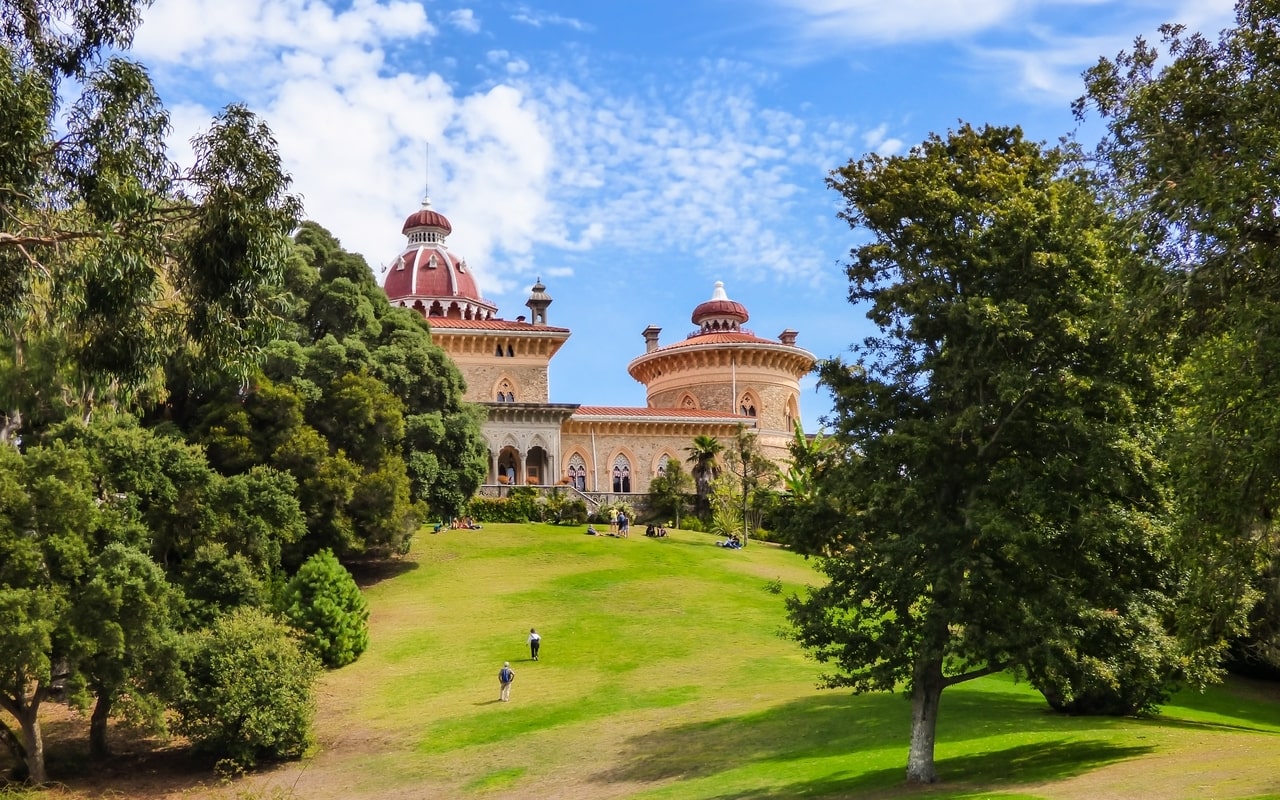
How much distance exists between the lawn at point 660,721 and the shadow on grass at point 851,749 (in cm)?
7

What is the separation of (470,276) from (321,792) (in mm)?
51775

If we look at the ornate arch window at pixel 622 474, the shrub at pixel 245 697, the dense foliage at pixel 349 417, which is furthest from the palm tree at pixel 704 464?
the shrub at pixel 245 697

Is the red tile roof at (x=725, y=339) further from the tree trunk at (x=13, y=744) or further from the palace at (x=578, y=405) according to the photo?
the tree trunk at (x=13, y=744)

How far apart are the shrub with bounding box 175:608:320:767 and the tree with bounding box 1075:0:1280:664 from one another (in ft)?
64.1

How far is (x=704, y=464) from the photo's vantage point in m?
58.3

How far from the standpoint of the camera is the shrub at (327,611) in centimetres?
3328

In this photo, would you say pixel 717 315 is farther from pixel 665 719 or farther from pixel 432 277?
pixel 665 719

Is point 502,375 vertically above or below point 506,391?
above

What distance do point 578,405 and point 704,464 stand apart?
280 inches

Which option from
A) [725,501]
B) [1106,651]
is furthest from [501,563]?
[1106,651]

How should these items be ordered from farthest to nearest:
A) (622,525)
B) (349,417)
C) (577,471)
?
(577,471) < (622,525) < (349,417)

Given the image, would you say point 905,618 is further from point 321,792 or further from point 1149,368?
point 321,792

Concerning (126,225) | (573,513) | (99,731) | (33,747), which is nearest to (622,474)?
(573,513)

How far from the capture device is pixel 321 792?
25094 mm
